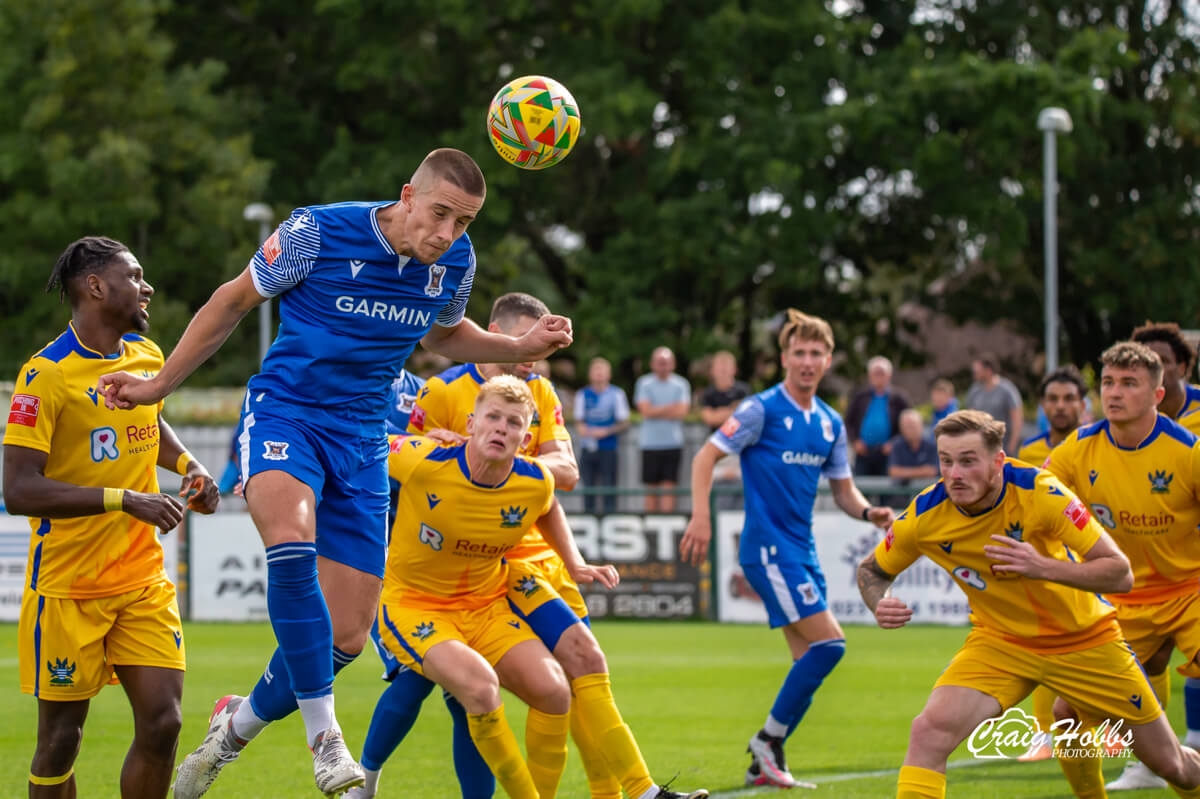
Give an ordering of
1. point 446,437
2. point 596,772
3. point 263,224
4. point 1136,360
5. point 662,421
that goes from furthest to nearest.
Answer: point 263,224 < point 662,421 < point 1136,360 < point 446,437 < point 596,772

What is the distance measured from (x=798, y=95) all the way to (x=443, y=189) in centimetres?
2089

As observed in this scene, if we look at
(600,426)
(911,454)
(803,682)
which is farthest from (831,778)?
(600,426)

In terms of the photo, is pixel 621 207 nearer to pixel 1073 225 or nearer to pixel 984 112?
Result: pixel 984 112

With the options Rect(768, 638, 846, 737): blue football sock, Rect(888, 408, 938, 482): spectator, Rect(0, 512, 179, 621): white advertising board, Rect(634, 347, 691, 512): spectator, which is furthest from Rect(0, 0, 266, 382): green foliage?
Rect(768, 638, 846, 737): blue football sock

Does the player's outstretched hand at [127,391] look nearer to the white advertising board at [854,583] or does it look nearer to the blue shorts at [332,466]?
the blue shorts at [332,466]

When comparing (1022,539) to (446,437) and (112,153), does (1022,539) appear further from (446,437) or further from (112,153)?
(112,153)

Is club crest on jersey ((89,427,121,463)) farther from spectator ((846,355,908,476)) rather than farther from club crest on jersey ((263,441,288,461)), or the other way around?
spectator ((846,355,908,476))

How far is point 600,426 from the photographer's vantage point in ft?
58.1

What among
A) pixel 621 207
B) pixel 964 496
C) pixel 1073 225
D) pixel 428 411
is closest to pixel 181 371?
pixel 428 411

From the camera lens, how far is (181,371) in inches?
207

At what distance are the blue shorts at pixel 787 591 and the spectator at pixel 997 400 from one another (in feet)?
29.9

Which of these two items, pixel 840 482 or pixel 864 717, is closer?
pixel 840 482

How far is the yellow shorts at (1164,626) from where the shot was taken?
22.9 feet

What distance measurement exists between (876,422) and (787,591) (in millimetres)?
9654
